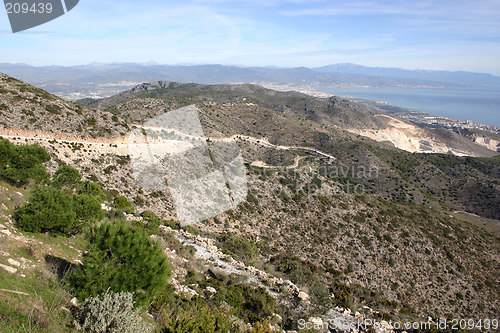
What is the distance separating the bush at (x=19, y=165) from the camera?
1342 centimetres

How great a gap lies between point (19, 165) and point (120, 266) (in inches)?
406

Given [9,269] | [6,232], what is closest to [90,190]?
[6,232]

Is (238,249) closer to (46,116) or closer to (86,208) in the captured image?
(86,208)

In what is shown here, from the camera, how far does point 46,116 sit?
2686 cm

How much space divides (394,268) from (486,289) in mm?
8548

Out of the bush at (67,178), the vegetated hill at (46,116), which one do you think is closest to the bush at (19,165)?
the bush at (67,178)

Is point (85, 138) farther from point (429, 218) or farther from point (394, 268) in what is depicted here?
point (429, 218)

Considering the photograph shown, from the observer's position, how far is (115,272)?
295 inches

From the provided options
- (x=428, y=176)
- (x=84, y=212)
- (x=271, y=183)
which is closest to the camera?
(x=84, y=212)

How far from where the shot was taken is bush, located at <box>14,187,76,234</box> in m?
9.65

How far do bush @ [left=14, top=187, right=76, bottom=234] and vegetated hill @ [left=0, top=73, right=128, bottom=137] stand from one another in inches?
722

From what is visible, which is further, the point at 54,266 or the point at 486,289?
the point at 486,289

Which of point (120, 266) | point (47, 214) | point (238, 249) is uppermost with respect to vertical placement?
point (47, 214)

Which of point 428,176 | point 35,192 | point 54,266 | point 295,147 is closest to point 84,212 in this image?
point 35,192
